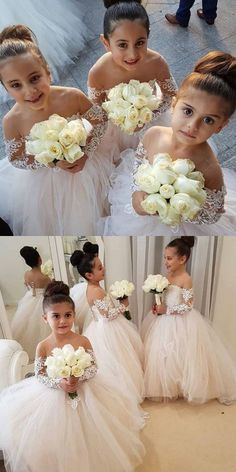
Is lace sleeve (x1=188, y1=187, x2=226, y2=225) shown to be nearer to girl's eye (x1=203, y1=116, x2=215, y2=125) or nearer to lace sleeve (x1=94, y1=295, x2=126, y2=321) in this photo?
girl's eye (x1=203, y1=116, x2=215, y2=125)

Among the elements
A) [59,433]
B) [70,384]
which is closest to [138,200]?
[70,384]

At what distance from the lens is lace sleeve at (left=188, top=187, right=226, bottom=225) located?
898 millimetres

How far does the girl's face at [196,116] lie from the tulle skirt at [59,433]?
1.77 ft

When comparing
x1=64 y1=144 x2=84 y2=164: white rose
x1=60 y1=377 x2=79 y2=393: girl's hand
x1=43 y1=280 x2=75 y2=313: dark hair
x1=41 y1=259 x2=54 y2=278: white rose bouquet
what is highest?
x1=64 y1=144 x2=84 y2=164: white rose

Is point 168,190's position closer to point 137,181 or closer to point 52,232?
point 137,181

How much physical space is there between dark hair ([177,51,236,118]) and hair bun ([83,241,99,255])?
42cm

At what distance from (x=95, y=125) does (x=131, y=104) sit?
0.10 meters

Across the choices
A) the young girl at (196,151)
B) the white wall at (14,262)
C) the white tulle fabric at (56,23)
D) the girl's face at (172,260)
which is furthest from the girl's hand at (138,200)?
the white tulle fabric at (56,23)

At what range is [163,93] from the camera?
992 mm

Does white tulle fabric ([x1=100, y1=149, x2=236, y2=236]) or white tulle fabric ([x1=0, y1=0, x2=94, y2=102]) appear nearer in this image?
white tulle fabric ([x1=100, y1=149, x2=236, y2=236])

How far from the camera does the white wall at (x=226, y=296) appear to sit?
1.07 m

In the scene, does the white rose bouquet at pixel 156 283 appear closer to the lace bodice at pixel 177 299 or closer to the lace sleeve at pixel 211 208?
the lace bodice at pixel 177 299

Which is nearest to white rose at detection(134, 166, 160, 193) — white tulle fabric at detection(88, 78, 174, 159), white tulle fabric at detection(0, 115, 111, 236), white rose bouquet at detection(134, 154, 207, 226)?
white rose bouquet at detection(134, 154, 207, 226)

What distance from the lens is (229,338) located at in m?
1.17
